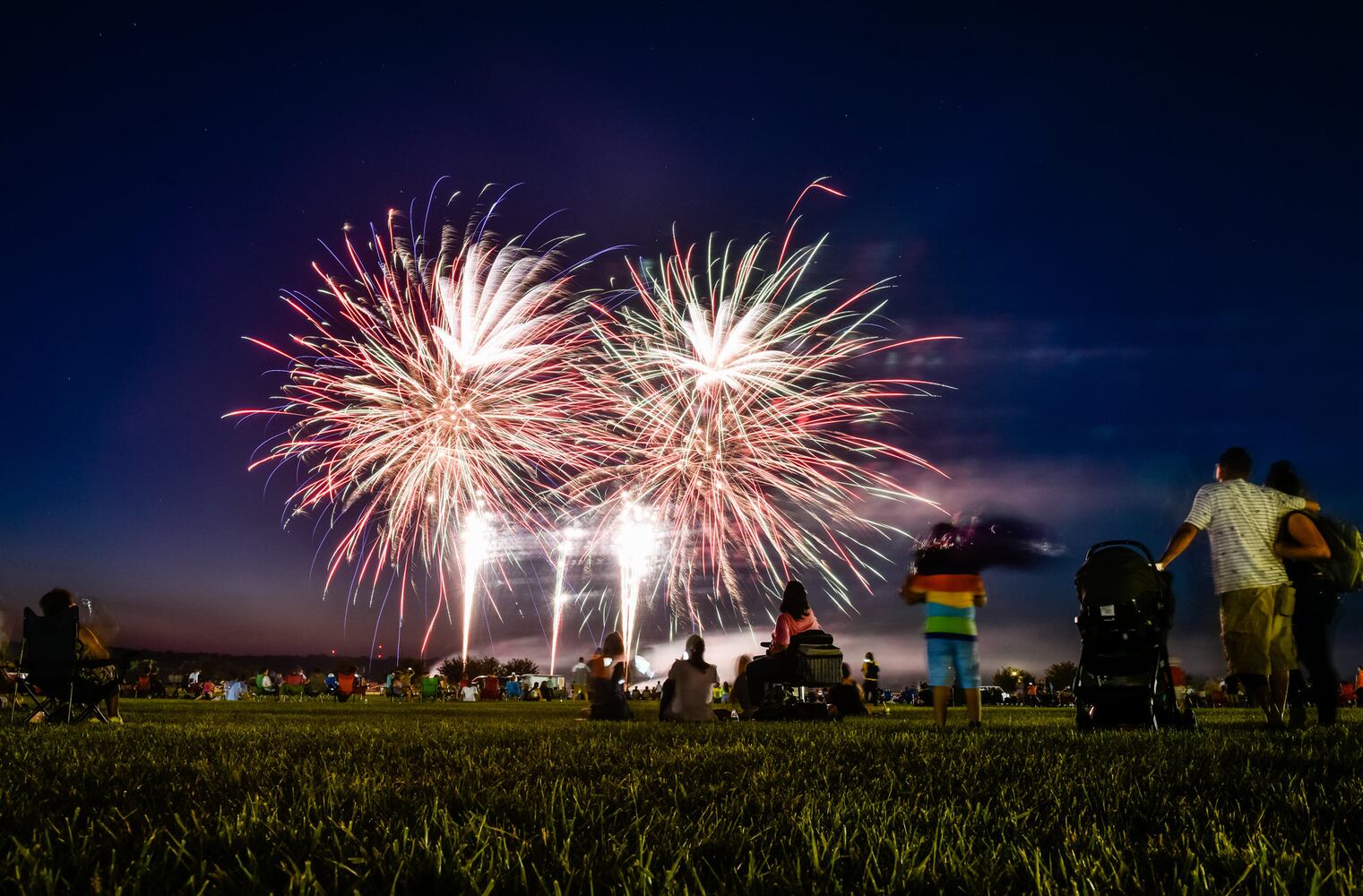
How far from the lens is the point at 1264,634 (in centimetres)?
870

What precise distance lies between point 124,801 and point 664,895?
274 cm

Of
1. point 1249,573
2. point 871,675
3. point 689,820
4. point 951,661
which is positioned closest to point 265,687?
point 871,675

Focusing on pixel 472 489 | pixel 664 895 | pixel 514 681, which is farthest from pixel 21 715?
pixel 514 681

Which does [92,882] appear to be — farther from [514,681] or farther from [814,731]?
[514,681]

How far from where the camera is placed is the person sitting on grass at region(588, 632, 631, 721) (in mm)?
13500

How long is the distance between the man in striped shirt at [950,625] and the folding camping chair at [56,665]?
9567mm

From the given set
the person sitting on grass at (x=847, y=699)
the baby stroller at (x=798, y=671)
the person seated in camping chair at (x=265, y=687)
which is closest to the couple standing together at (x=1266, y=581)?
the baby stroller at (x=798, y=671)

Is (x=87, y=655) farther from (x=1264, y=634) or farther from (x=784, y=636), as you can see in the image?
(x=1264, y=634)

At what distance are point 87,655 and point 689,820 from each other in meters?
12.0

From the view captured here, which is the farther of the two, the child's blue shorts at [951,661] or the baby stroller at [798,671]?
the baby stroller at [798,671]

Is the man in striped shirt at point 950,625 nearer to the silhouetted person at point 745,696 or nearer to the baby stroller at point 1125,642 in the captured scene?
the baby stroller at point 1125,642

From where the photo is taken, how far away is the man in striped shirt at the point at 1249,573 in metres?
8.70

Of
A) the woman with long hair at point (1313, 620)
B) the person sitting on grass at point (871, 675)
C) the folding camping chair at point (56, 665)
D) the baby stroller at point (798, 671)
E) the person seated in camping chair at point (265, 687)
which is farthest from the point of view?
the person seated in camping chair at point (265, 687)

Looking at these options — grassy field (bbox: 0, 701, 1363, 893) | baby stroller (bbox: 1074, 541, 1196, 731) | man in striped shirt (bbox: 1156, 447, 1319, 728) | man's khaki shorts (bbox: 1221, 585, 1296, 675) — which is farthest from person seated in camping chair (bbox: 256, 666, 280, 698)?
man's khaki shorts (bbox: 1221, 585, 1296, 675)
